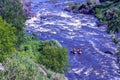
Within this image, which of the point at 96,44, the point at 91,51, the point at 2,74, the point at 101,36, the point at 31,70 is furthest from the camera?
the point at 101,36

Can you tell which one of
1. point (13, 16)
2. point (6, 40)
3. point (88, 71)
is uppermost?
point (13, 16)

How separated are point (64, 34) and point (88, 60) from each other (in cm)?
1943

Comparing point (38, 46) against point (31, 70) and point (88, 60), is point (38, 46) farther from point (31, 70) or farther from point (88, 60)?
point (31, 70)

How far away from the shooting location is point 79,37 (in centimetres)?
8262

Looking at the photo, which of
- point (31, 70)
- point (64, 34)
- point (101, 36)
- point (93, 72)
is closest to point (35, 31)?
point (64, 34)

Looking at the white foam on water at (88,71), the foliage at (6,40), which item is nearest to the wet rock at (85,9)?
the white foam on water at (88,71)

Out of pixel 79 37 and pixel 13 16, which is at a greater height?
pixel 13 16

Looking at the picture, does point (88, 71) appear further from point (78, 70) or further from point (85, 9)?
point (85, 9)

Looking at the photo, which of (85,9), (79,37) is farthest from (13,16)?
(85,9)

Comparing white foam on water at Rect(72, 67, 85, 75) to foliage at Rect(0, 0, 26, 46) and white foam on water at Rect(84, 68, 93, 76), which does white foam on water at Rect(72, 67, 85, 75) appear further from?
foliage at Rect(0, 0, 26, 46)

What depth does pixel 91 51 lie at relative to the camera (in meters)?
71.9

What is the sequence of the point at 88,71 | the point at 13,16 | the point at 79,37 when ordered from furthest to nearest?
1. the point at 79,37
2. the point at 13,16
3. the point at 88,71

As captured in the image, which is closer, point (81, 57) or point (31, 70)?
point (31, 70)

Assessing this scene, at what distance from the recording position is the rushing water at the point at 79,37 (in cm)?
6112
